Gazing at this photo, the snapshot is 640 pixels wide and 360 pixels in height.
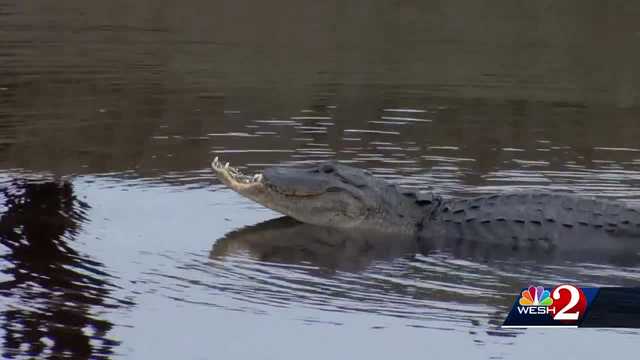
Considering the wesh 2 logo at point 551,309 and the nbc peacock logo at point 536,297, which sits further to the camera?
the nbc peacock logo at point 536,297

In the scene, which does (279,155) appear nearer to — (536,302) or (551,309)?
(536,302)

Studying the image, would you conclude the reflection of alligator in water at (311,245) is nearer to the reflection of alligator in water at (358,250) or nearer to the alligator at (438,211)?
the reflection of alligator in water at (358,250)

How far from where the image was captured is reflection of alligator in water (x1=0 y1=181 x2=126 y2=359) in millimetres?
6566

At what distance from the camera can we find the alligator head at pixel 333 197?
31.2ft

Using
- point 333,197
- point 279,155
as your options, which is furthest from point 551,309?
point 279,155

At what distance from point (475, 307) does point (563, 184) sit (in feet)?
11.6

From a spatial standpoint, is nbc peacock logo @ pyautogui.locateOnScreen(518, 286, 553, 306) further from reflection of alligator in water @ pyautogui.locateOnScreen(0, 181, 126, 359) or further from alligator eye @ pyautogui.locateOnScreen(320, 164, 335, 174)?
alligator eye @ pyautogui.locateOnScreen(320, 164, 335, 174)

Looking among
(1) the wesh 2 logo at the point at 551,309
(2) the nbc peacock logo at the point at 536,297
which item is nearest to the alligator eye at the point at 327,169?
Result: (2) the nbc peacock logo at the point at 536,297

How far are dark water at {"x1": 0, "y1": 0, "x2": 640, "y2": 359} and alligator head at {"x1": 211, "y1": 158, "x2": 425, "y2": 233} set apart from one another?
0.70 feet

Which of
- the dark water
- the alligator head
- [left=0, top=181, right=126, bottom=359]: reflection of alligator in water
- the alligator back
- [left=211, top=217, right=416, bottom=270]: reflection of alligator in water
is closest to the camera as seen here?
[left=0, top=181, right=126, bottom=359]: reflection of alligator in water

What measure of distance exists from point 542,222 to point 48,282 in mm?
3415

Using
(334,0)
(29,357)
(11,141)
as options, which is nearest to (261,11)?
(334,0)

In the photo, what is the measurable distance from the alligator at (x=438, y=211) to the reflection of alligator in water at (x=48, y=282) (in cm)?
132

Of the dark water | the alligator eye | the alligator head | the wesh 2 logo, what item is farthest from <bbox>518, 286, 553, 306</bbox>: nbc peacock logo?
the alligator eye
